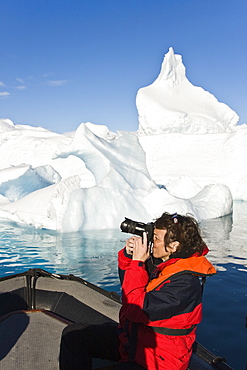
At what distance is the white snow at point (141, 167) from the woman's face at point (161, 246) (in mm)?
6697

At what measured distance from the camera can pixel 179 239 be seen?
158 cm

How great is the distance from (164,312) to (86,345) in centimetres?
47

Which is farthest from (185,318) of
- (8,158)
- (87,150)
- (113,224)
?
(8,158)

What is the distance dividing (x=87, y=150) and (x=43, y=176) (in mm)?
3730

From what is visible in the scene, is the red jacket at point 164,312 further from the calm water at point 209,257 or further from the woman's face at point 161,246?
the calm water at point 209,257

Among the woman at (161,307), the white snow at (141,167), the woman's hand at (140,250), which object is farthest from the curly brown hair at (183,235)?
the white snow at (141,167)

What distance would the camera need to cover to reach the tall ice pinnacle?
70.7 ft

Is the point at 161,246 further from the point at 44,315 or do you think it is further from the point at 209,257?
the point at 209,257

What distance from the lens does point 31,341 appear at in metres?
2.19

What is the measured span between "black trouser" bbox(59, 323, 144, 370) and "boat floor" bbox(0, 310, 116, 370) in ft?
0.85

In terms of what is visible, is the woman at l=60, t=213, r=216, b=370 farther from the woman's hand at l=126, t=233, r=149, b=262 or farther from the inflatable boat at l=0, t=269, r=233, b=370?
the inflatable boat at l=0, t=269, r=233, b=370

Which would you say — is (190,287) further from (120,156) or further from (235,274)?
(120,156)

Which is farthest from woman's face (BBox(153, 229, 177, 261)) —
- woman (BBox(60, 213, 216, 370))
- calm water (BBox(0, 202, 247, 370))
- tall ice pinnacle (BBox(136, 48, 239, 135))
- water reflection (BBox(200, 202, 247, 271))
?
tall ice pinnacle (BBox(136, 48, 239, 135))

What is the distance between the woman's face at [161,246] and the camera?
63.9 inches
